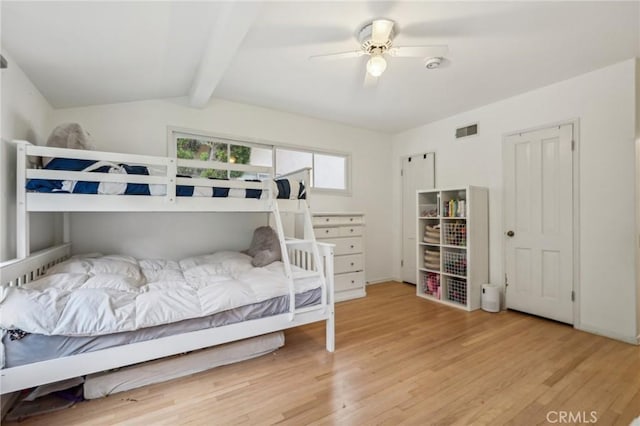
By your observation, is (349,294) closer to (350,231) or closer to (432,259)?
(350,231)

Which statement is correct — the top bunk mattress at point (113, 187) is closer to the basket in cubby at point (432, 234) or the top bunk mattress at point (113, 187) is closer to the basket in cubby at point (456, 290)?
the basket in cubby at point (432, 234)

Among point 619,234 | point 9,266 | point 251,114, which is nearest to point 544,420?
point 619,234

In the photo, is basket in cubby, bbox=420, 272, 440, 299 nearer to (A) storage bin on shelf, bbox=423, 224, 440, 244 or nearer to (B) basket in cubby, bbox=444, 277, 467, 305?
(B) basket in cubby, bbox=444, 277, 467, 305

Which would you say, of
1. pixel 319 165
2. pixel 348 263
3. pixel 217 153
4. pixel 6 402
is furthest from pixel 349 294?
pixel 6 402

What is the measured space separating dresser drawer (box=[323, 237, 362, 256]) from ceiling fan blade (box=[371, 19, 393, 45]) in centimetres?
237

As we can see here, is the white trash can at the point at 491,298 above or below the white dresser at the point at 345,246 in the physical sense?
below

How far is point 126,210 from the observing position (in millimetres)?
2002

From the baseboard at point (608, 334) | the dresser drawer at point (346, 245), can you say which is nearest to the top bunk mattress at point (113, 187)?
the dresser drawer at point (346, 245)

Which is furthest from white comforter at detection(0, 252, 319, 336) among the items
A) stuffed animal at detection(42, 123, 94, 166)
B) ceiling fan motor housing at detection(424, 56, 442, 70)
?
ceiling fan motor housing at detection(424, 56, 442, 70)

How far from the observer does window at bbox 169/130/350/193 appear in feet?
11.1

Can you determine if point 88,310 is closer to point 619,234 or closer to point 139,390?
point 139,390

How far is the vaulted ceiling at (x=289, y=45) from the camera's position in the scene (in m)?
1.77

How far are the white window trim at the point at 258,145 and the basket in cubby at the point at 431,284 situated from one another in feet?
5.36

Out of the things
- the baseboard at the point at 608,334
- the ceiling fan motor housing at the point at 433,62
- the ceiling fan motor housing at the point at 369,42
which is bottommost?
the baseboard at the point at 608,334
